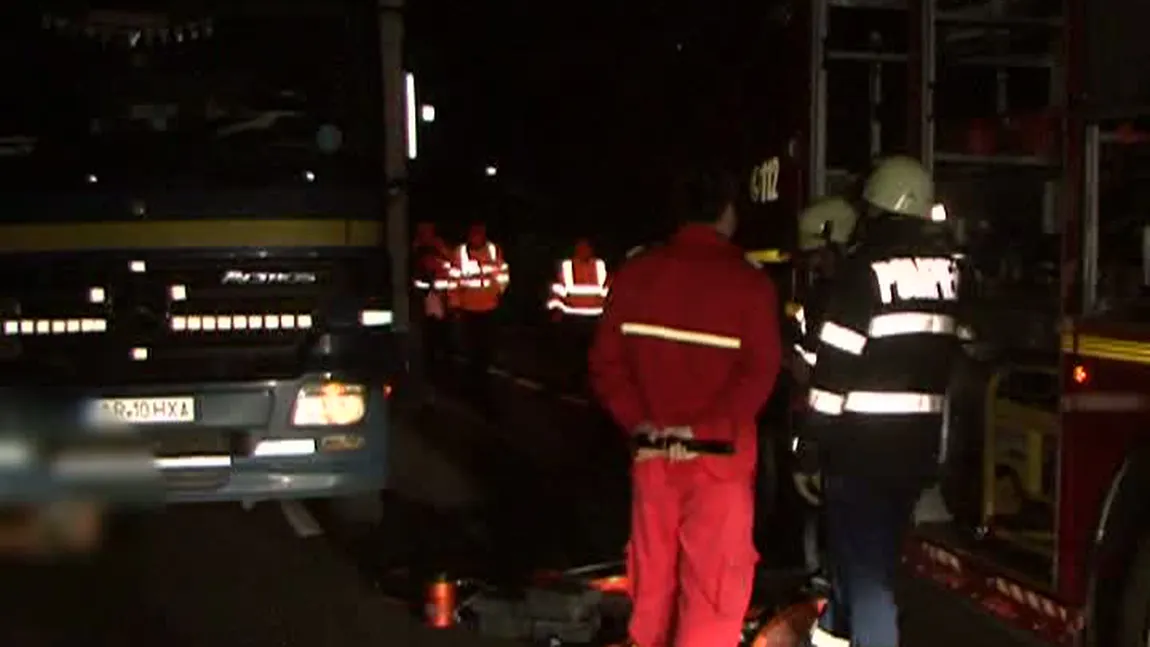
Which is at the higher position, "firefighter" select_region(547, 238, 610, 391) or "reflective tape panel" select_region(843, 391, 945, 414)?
"reflective tape panel" select_region(843, 391, 945, 414)

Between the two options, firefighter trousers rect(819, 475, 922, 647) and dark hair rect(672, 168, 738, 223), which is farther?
firefighter trousers rect(819, 475, 922, 647)

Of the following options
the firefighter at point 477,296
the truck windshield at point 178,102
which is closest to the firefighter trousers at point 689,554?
the truck windshield at point 178,102

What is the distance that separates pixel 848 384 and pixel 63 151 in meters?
4.39

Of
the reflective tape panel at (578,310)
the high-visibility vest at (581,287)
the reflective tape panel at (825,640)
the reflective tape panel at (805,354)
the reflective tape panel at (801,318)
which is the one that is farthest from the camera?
the reflective tape panel at (578,310)

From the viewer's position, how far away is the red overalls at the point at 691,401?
558 cm

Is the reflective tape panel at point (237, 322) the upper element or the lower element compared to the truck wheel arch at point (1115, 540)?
upper

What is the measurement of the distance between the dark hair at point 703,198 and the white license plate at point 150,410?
136 inches

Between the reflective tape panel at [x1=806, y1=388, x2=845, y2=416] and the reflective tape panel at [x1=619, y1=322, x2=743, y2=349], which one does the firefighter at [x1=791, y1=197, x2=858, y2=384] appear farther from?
the reflective tape panel at [x1=619, y1=322, x2=743, y2=349]

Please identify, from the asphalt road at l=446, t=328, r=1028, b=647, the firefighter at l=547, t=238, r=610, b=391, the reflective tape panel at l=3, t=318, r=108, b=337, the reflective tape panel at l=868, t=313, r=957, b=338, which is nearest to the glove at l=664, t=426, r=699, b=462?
the reflective tape panel at l=868, t=313, r=957, b=338

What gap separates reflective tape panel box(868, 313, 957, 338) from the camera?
18.5 ft

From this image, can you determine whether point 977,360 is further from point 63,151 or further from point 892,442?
point 63,151

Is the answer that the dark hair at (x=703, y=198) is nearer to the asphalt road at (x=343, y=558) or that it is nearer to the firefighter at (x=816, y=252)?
the firefighter at (x=816, y=252)

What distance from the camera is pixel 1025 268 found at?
7742 millimetres

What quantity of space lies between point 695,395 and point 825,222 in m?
2.10
